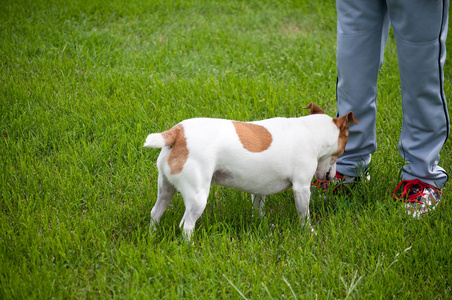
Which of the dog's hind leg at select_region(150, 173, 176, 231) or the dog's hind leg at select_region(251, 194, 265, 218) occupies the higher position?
the dog's hind leg at select_region(150, 173, 176, 231)

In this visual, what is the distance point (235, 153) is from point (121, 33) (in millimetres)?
4120

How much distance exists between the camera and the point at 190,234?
2820 millimetres

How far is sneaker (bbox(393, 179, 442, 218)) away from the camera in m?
3.24

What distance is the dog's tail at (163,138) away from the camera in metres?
2.66

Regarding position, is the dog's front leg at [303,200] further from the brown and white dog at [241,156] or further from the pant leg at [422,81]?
the pant leg at [422,81]

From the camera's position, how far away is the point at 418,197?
3354 millimetres

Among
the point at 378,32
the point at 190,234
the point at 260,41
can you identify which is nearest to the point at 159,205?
the point at 190,234

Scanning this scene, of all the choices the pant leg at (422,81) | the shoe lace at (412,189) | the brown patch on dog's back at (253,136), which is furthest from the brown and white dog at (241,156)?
the shoe lace at (412,189)

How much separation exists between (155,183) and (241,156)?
1.05 meters

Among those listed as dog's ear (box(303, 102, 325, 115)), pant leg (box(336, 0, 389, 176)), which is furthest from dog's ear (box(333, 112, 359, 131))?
pant leg (box(336, 0, 389, 176))

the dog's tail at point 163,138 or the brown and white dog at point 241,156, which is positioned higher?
the dog's tail at point 163,138

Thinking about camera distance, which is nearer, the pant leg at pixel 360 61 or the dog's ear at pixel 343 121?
the dog's ear at pixel 343 121

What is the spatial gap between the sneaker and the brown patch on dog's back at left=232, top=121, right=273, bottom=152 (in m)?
1.13

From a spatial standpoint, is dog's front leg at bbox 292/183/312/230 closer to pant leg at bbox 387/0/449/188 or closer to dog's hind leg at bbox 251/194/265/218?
dog's hind leg at bbox 251/194/265/218
